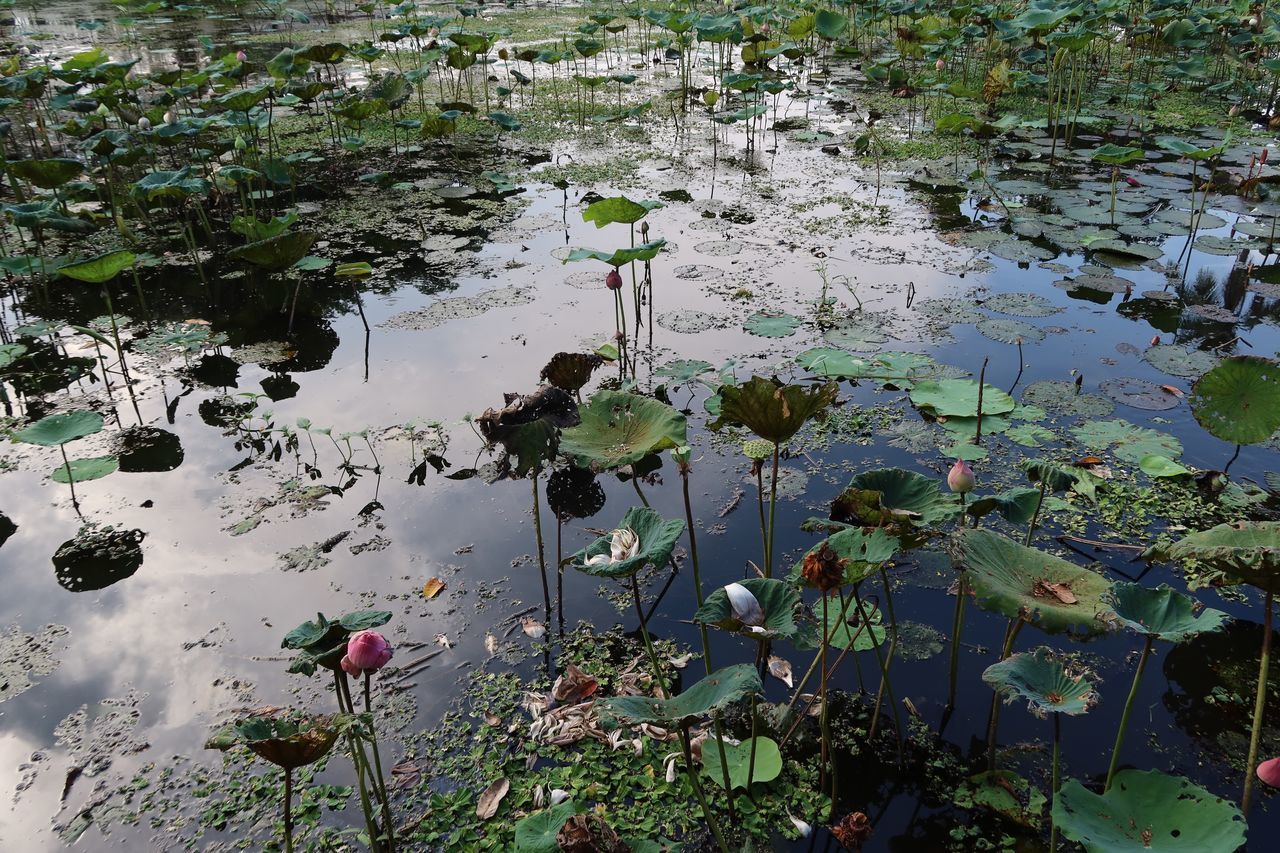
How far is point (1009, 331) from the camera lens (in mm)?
3471

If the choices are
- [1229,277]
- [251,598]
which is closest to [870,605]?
[251,598]

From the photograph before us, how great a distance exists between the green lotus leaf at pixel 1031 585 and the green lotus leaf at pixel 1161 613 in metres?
0.04

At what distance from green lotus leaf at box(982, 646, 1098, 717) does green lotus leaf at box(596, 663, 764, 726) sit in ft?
1.29

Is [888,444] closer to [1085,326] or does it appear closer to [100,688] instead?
[1085,326]

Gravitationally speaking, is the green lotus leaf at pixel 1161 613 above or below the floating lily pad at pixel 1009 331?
above

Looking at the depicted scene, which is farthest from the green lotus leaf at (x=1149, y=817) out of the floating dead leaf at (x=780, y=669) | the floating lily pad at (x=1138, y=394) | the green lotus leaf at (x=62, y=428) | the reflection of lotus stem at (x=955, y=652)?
the green lotus leaf at (x=62, y=428)

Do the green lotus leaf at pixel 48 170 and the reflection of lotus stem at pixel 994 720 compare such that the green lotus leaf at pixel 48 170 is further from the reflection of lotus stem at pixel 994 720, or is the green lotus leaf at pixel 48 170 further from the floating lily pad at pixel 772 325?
the reflection of lotus stem at pixel 994 720

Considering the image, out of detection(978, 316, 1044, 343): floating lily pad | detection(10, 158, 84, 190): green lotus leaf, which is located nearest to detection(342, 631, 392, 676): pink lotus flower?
detection(978, 316, 1044, 343): floating lily pad

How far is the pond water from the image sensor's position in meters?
1.80

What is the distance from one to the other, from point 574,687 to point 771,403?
2.72ft

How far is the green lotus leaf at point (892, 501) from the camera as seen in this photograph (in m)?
1.58

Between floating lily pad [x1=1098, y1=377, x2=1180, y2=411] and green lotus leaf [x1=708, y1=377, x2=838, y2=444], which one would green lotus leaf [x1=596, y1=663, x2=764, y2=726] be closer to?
green lotus leaf [x1=708, y1=377, x2=838, y2=444]

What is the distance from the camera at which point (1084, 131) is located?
6.21 m

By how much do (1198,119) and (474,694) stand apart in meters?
7.04
